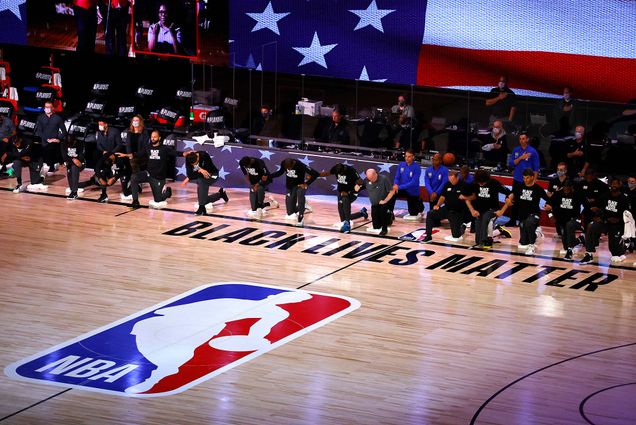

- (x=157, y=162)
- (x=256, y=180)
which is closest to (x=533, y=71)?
(x=256, y=180)

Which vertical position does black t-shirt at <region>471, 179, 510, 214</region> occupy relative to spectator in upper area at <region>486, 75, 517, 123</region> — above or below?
below

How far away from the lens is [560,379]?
1493 centimetres

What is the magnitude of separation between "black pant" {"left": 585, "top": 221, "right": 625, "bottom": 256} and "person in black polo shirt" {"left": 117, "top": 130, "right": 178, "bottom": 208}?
9.41 m

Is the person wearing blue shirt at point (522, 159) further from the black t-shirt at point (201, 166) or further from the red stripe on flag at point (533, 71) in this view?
the black t-shirt at point (201, 166)

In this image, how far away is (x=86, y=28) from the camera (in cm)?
2972

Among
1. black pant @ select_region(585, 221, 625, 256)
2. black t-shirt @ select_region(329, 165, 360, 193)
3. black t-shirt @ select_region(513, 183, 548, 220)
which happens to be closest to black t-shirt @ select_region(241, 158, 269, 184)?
black t-shirt @ select_region(329, 165, 360, 193)

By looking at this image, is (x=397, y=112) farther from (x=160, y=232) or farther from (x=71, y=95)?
(x=71, y=95)

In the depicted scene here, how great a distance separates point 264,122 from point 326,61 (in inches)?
84.7

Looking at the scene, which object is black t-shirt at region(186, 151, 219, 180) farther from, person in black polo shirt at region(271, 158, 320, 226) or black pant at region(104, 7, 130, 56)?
black pant at region(104, 7, 130, 56)

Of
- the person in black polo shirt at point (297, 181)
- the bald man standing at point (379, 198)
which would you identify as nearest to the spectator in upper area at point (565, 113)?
the bald man standing at point (379, 198)

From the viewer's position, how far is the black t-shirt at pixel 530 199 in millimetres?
21594

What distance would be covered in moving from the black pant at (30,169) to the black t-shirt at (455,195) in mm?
9931

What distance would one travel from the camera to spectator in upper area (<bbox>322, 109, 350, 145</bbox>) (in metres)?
26.0

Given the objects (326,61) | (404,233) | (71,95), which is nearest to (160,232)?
(404,233)
